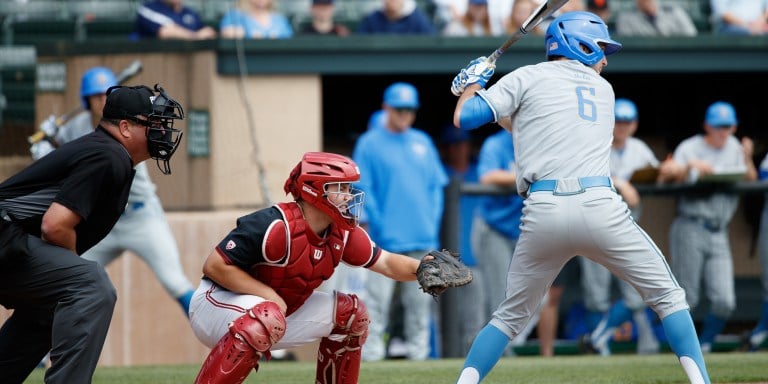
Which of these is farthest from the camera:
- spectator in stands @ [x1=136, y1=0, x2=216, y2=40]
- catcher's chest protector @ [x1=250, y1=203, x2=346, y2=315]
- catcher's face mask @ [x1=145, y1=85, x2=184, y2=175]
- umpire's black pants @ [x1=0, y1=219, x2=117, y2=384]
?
spectator in stands @ [x1=136, y1=0, x2=216, y2=40]

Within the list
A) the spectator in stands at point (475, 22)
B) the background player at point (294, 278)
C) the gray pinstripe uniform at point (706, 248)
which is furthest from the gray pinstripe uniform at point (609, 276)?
the background player at point (294, 278)

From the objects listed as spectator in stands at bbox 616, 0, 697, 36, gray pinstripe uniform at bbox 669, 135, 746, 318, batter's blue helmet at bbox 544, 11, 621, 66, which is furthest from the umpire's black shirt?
spectator in stands at bbox 616, 0, 697, 36

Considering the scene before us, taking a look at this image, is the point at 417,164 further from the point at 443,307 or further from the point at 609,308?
the point at 609,308

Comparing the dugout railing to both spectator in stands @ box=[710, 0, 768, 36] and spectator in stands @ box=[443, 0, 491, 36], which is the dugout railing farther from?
spectator in stands @ box=[443, 0, 491, 36]

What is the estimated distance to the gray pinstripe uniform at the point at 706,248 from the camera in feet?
28.5

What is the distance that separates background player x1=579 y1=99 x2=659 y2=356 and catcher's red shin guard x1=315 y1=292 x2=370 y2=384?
4.05 meters

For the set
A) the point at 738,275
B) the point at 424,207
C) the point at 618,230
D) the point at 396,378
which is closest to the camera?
the point at 618,230

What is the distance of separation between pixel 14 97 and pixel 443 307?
15.7 feet

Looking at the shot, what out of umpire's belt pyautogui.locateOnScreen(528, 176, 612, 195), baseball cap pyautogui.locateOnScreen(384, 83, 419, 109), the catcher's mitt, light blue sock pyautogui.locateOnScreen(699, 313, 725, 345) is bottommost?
light blue sock pyautogui.locateOnScreen(699, 313, 725, 345)

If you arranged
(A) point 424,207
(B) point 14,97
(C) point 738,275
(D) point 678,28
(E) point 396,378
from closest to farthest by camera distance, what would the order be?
1. (E) point 396,378
2. (A) point 424,207
3. (C) point 738,275
4. (D) point 678,28
5. (B) point 14,97

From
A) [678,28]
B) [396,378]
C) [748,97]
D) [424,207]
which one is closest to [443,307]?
[424,207]

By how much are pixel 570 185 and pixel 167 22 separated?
563 cm

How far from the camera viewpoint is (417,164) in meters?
8.46

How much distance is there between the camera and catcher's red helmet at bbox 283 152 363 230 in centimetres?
462
